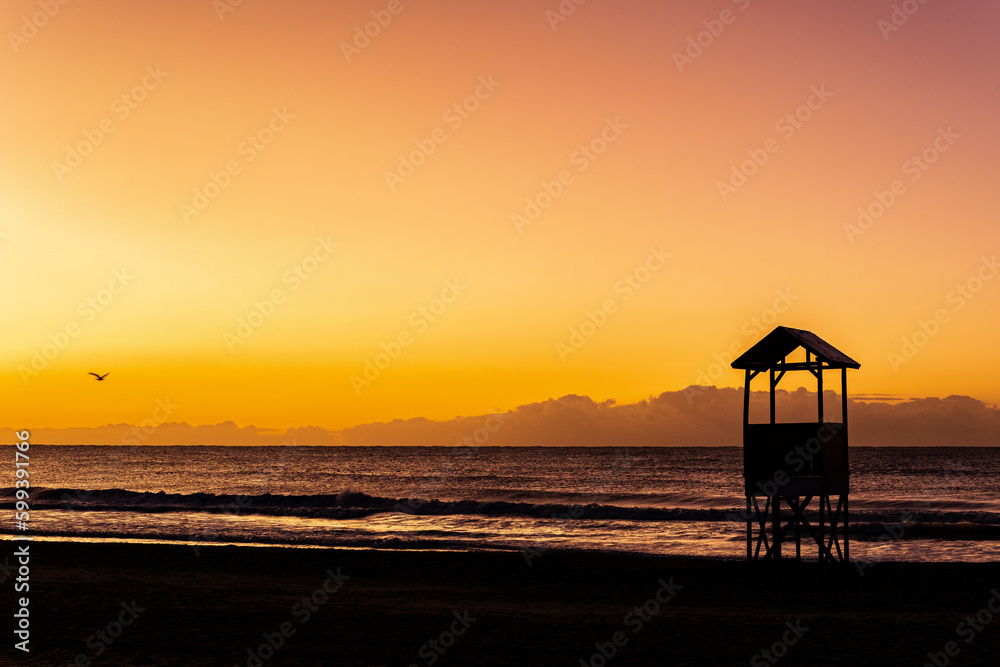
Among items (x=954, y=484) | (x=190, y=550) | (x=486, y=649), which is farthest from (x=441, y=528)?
(x=954, y=484)

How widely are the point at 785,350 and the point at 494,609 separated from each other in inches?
347

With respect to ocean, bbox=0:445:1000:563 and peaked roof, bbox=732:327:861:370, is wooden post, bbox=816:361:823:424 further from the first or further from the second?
ocean, bbox=0:445:1000:563

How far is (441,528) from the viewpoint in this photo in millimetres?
34562

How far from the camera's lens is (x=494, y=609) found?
47.0ft

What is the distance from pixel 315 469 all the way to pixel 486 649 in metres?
97.7

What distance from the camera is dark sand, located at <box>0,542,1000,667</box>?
428 inches

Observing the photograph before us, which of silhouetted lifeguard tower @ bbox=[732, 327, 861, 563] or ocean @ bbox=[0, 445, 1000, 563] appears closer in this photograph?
silhouetted lifeguard tower @ bbox=[732, 327, 861, 563]

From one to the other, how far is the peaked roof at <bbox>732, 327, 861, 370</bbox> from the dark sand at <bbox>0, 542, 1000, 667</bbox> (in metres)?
4.28

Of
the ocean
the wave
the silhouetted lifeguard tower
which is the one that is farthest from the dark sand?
the wave

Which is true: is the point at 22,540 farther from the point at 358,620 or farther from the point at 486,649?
the point at 486,649

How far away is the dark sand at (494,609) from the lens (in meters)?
10.9

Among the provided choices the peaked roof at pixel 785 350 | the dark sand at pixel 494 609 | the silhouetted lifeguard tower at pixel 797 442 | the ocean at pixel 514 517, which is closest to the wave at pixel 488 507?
the ocean at pixel 514 517

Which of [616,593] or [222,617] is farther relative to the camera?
[616,593]

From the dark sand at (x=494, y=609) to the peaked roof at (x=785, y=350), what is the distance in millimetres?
4279
